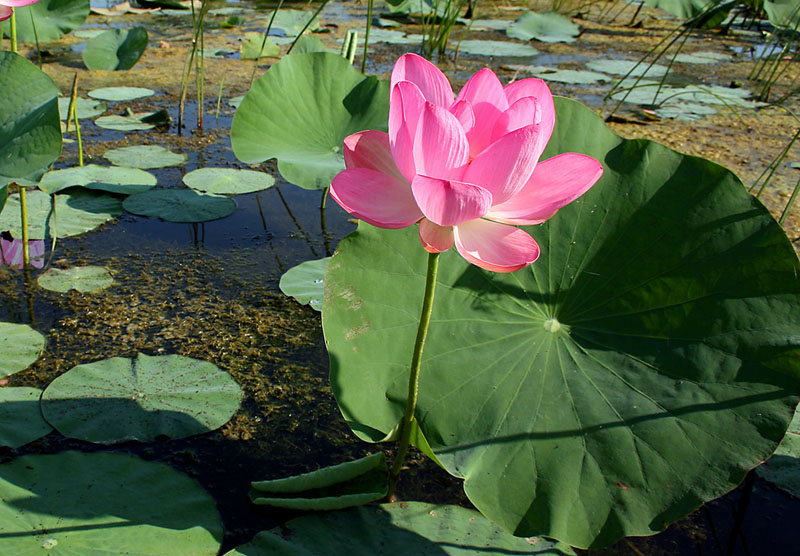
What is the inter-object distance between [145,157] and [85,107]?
0.80 metres

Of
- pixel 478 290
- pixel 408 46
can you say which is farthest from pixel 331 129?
pixel 408 46

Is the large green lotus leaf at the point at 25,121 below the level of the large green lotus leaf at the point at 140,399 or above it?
above

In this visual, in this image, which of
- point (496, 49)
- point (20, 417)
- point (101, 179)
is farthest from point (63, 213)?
point (496, 49)

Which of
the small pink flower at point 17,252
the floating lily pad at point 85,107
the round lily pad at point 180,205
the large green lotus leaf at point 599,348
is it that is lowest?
the small pink flower at point 17,252

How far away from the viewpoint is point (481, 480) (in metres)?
0.85

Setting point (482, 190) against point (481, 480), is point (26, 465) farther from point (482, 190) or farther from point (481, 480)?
point (482, 190)

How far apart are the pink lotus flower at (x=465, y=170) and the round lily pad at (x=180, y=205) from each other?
130 centimetres

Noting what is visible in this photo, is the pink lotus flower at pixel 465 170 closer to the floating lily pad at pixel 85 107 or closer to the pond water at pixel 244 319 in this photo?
the pond water at pixel 244 319

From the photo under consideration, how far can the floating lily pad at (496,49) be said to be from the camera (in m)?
4.52

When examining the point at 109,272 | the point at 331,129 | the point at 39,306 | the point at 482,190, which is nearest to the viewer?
the point at 482,190

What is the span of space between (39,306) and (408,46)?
3.76 meters

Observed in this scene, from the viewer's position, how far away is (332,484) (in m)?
0.94

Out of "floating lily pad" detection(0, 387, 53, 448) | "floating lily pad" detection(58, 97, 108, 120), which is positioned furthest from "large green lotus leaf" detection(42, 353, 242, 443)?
"floating lily pad" detection(58, 97, 108, 120)

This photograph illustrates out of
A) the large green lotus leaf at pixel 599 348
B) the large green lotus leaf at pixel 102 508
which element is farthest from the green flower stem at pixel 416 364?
the large green lotus leaf at pixel 102 508
